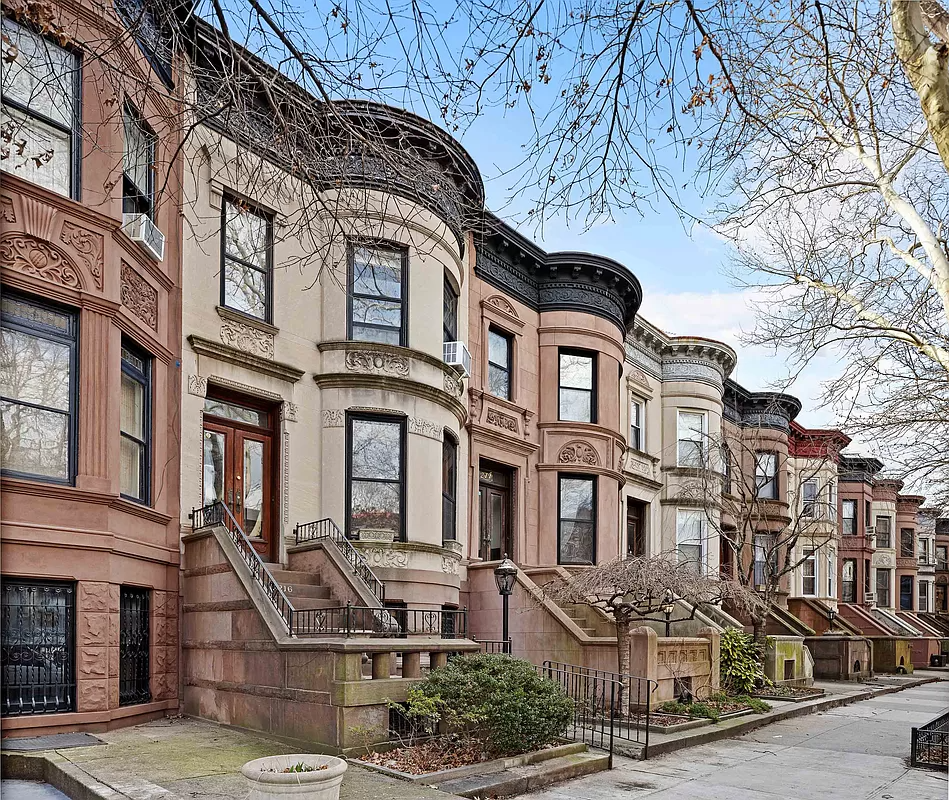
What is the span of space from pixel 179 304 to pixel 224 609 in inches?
184

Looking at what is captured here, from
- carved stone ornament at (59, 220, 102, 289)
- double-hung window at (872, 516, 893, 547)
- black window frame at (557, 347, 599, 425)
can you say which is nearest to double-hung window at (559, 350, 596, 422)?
black window frame at (557, 347, 599, 425)

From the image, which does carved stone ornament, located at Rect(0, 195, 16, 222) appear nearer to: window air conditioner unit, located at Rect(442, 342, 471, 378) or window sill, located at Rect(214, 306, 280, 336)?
window sill, located at Rect(214, 306, 280, 336)

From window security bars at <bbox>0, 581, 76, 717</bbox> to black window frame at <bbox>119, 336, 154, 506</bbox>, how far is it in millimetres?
2073

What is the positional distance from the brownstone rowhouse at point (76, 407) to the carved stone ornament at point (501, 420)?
9667 millimetres

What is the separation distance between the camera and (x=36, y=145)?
11.2 metres

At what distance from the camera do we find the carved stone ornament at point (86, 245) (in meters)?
11.3

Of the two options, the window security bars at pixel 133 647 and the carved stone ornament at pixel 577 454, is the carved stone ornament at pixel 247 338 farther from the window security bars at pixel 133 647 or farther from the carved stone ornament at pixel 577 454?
the carved stone ornament at pixel 577 454

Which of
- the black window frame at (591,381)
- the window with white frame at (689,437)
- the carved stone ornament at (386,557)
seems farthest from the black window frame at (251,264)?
the window with white frame at (689,437)

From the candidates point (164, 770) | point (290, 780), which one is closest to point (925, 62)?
point (290, 780)

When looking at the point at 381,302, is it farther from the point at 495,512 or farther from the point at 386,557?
the point at 495,512

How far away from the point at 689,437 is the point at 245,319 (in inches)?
730

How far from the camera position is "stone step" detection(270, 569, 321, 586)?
47.1 feet

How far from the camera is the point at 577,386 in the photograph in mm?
23859

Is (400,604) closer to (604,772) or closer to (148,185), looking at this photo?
(604,772)
